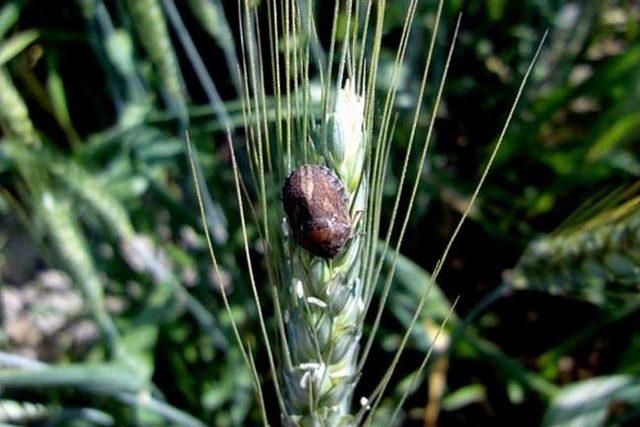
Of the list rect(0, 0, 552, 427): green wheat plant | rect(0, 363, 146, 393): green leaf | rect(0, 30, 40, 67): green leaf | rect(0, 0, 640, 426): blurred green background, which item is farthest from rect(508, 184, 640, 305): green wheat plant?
rect(0, 30, 40, 67): green leaf

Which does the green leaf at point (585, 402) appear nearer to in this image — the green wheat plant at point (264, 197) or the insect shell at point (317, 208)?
the green wheat plant at point (264, 197)

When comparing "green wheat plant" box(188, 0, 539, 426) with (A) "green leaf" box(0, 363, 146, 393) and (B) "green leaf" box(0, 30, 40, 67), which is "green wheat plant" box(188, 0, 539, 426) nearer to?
(A) "green leaf" box(0, 363, 146, 393)

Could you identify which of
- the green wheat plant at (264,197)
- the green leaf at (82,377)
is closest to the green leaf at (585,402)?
the green wheat plant at (264,197)

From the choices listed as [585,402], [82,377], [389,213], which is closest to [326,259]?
[82,377]

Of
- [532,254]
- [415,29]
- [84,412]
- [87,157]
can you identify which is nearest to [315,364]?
[532,254]

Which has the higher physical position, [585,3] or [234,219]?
[585,3]

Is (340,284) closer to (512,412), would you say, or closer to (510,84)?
(512,412)
